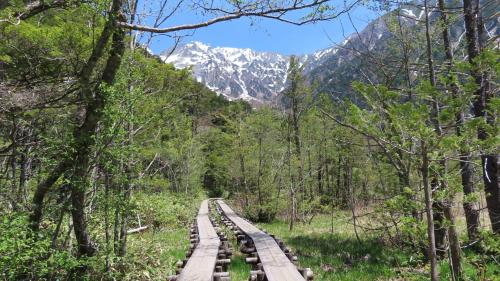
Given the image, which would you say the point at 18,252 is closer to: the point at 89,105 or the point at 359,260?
the point at 89,105

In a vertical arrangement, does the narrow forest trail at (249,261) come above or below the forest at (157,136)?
below

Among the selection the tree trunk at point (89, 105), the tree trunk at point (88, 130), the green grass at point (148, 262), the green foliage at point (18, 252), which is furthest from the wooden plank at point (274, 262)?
the tree trunk at point (89, 105)

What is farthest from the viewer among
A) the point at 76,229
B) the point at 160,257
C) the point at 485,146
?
the point at 160,257

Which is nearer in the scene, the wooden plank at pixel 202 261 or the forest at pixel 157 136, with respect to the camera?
the forest at pixel 157 136

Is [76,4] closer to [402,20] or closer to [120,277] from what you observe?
[120,277]

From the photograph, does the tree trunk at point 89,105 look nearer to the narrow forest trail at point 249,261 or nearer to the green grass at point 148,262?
the green grass at point 148,262

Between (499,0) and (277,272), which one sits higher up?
(499,0)

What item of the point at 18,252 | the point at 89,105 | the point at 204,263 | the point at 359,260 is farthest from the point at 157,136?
the point at 359,260

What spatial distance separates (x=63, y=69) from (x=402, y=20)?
28.8ft

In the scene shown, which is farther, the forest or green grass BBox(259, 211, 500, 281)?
green grass BBox(259, 211, 500, 281)

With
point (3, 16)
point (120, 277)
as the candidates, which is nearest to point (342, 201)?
point (120, 277)

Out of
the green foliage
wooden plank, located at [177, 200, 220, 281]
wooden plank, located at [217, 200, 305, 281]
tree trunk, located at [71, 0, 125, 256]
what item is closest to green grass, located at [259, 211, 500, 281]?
wooden plank, located at [217, 200, 305, 281]

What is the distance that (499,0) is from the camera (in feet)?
25.5

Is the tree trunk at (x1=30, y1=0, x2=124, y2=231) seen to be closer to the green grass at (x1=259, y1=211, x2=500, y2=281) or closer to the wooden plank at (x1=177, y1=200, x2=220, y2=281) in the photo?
the wooden plank at (x1=177, y1=200, x2=220, y2=281)
